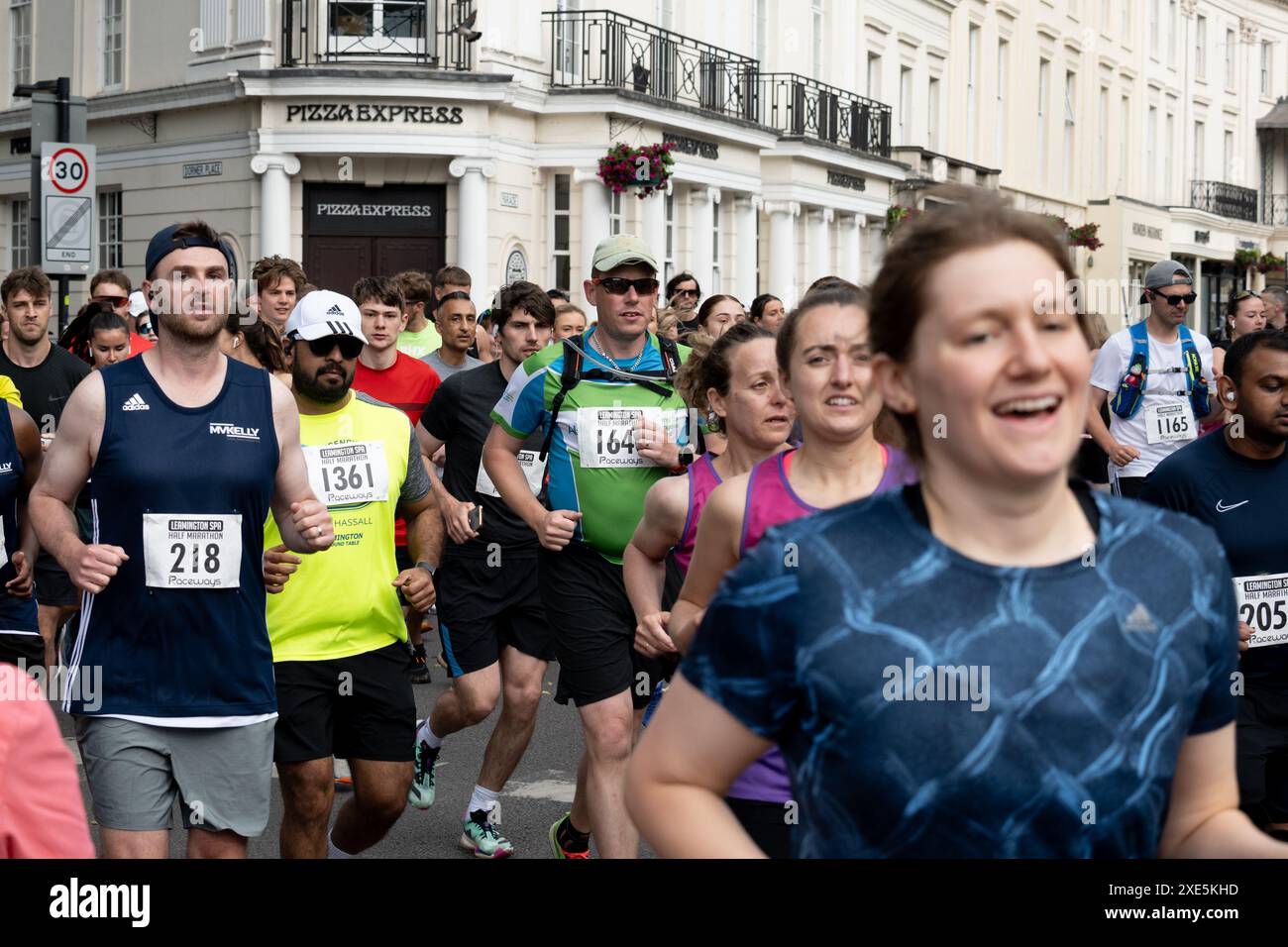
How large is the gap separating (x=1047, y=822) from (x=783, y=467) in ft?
7.27

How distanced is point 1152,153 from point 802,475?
60012 mm

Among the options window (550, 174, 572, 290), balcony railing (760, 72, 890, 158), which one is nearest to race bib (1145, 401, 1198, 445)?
window (550, 174, 572, 290)

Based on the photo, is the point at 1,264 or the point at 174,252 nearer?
the point at 174,252

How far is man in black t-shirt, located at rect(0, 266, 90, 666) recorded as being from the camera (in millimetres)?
9812

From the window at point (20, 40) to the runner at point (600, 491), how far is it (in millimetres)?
26684

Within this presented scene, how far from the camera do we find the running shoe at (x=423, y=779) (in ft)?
25.5

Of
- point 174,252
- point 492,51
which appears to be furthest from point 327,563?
point 492,51

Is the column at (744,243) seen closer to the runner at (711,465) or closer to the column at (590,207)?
the column at (590,207)

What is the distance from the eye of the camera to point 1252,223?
6762 cm

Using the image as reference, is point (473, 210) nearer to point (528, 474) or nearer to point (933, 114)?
point (528, 474)

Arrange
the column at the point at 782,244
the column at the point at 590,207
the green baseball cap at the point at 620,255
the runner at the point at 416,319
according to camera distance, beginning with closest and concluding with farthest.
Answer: the green baseball cap at the point at 620,255
the runner at the point at 416,319
the column at the point at 590,207
the column at the point at 782,244

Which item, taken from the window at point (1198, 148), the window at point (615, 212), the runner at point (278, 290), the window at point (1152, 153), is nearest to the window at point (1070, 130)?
the window at point (1152, 153)

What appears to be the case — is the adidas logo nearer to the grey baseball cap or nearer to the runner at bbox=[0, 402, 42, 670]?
the runner at bbox=[0, 402, 42, 670]
